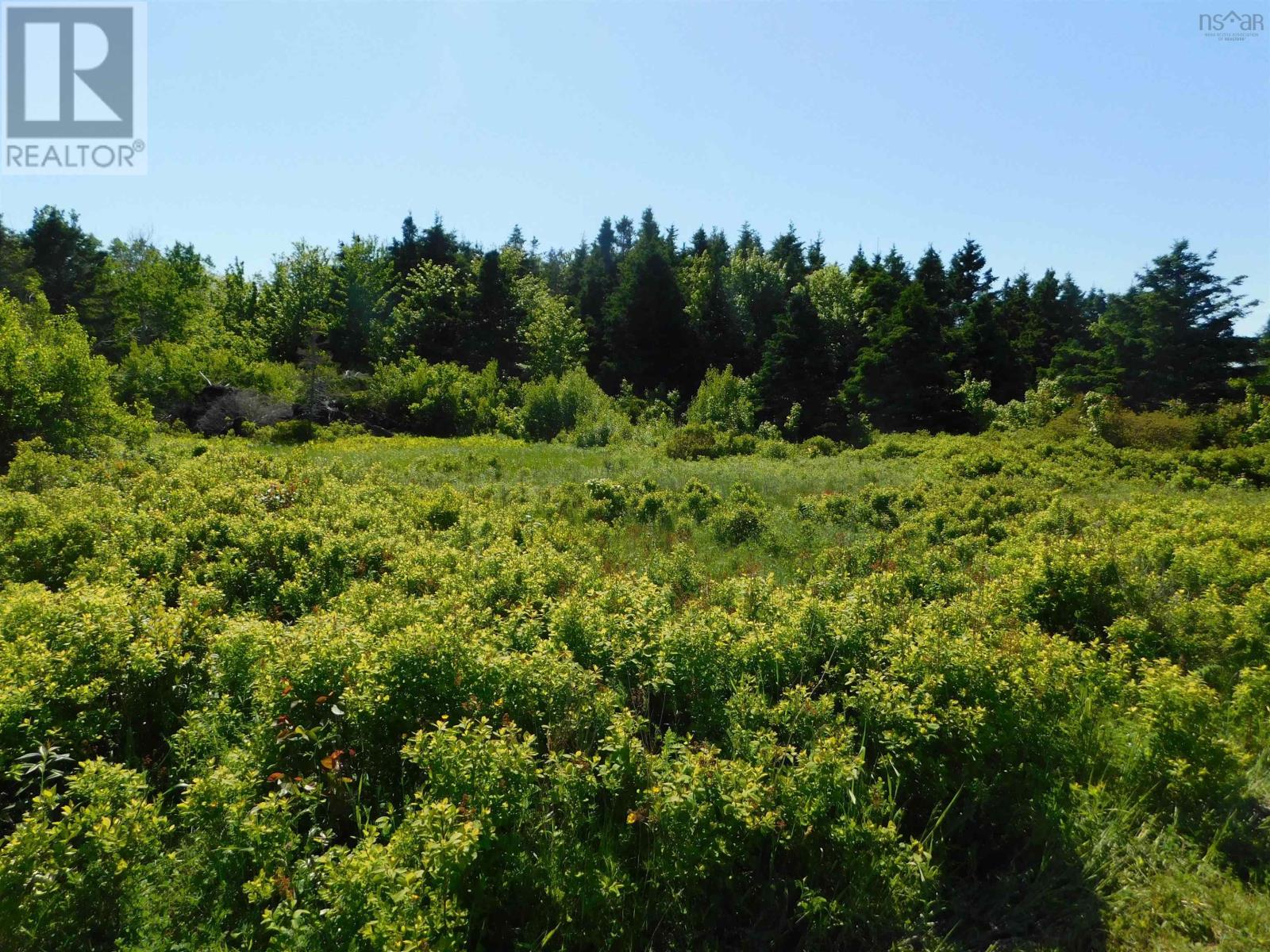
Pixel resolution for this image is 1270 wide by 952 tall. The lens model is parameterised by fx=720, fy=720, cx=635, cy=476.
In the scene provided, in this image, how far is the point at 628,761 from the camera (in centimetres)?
357

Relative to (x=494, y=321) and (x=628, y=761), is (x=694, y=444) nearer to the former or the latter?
(x=628, y=761)

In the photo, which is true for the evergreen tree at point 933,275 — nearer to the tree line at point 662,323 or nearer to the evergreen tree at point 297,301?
the tree line at point 662,323

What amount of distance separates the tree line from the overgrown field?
882 inches

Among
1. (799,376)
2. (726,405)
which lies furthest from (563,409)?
(799,376)

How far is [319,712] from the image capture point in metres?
4.09

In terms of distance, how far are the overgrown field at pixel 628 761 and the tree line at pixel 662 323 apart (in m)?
22.4

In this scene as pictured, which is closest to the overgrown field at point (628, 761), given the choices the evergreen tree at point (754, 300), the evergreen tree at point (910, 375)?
the evergreen tree at point (910, 375)

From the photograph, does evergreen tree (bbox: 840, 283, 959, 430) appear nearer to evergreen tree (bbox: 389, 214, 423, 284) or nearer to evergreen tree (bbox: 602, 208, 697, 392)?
evergreen tree (bbox: 602, 208, 697, 392)

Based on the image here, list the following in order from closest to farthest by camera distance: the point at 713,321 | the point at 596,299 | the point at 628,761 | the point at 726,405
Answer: the point at 628,761 → the point at 726,405 → the point at 713,321 → the point at 596,299

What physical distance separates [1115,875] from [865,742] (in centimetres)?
130

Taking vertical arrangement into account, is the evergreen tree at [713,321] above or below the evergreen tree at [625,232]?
below

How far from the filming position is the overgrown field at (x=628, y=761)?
119 inches

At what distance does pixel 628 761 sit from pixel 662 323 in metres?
39.5

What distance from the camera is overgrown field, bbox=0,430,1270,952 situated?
3.03m
